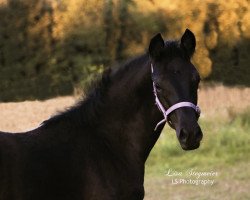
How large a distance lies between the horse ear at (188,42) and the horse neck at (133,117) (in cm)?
30

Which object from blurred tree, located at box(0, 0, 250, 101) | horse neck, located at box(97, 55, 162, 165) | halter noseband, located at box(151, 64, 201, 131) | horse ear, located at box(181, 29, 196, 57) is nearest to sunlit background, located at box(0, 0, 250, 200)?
blurred tree, located at box(0, 0, 250, 101)

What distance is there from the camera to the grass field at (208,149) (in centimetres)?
970

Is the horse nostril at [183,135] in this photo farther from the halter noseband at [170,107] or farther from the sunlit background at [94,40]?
the sunlit background at [94,40]

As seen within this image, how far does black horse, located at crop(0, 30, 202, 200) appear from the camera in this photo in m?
4.19

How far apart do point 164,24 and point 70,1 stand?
285cm

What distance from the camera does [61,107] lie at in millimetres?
16016

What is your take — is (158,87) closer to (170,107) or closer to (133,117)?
(170,107)

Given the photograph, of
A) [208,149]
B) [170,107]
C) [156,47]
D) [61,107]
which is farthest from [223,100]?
[170,107]

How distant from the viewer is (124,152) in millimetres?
4547

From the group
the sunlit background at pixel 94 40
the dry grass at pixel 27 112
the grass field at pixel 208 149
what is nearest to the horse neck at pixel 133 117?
the grass field at pixel 208 149

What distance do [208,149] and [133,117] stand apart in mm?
8108

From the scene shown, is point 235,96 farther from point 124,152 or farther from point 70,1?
point 124,152

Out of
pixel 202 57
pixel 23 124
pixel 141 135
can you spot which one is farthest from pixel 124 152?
pixel 202 57

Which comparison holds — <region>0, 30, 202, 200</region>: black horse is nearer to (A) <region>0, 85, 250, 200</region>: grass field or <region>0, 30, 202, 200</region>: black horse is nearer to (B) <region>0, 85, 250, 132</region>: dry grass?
(A) <region>0, 85, 250, 200</region>: grass field
